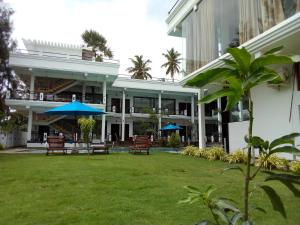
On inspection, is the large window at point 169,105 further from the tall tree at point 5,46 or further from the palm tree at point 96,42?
the tall tree at point 5,46

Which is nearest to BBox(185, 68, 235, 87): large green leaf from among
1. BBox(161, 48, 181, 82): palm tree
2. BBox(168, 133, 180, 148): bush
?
BBox(168, 133, 180, 148): bush

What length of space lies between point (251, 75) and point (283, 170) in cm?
810

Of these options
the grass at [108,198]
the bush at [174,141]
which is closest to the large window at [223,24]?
the grass at [108,198]

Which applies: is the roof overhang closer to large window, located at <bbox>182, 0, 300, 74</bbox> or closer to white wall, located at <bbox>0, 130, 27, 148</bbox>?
large window, located at <bbox>182, 0, 300, 74</bbox>

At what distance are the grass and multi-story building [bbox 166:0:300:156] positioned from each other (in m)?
3.85

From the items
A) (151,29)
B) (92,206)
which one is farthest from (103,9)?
(92,206)

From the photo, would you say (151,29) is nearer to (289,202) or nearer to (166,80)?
(166,80)

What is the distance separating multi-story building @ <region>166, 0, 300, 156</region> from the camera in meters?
8.52

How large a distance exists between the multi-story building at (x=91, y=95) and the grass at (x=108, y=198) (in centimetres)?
1442

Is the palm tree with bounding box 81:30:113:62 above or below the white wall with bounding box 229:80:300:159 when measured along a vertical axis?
above

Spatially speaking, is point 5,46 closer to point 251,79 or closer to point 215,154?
point 215,154

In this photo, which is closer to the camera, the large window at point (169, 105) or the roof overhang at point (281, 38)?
the roof overhang at point (281, 38)

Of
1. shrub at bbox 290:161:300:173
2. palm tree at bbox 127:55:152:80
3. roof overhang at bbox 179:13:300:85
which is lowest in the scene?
shrub at bbox 290:161:300:173

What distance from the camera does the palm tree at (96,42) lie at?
3647cm
